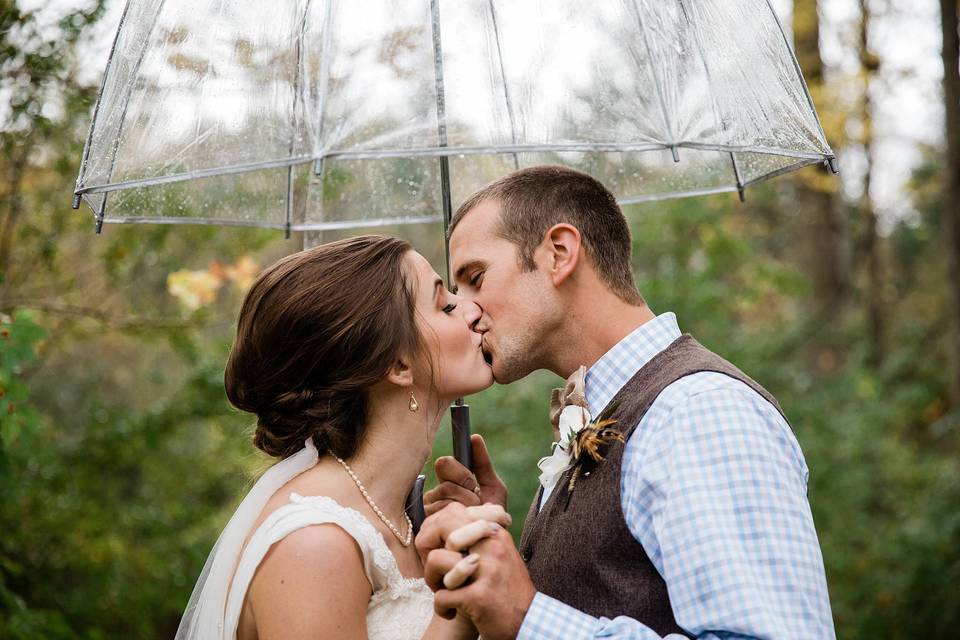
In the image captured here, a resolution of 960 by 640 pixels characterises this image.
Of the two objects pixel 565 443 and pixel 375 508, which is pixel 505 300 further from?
pixel 375 508

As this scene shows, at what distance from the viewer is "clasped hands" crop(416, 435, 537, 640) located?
1980mm

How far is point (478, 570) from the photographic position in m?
2.00

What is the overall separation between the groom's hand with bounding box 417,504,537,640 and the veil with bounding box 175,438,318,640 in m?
0.73

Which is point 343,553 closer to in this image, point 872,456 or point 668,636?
point 668,636

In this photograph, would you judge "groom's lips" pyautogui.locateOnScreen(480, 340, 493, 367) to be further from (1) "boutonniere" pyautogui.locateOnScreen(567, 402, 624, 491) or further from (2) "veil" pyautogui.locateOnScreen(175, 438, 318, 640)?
(2) "veil" pyautogui.locateOnScreen(175, 438, 318, 640)

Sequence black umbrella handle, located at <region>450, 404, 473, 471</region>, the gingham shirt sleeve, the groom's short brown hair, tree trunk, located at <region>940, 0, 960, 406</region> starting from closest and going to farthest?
1. the gingham shirt sleeve
2. the groom's short brown hair
3. black umbrella handle, located at <region>450, 404, 473, 471</region>
4. tree trunk, located at <region>940, 0, 960, 406</region>

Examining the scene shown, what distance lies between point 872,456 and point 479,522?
782cm

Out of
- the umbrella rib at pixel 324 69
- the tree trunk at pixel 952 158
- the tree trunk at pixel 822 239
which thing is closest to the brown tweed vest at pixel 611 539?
the umbrella rib at pixel 324 69

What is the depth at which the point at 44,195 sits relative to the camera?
16.2ft

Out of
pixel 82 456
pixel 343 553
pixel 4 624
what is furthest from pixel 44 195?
pixel 343 553

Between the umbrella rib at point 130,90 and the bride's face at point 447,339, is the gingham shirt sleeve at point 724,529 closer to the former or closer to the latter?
the bride's face at point 447,339

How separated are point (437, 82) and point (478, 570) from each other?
50.2 inches

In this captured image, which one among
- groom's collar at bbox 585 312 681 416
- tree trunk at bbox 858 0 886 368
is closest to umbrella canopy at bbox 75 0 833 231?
groom's collar at bbox 585 312 681 416

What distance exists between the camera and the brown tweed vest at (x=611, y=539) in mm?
2113
